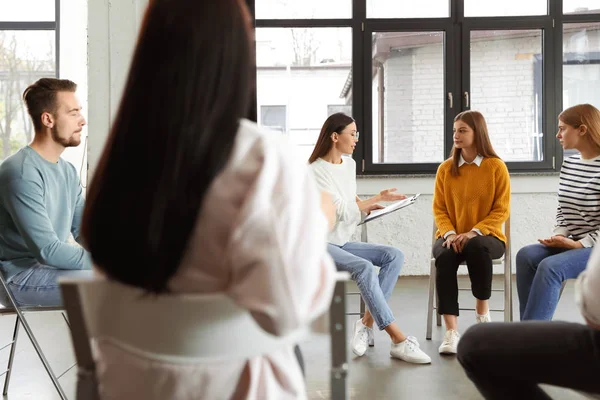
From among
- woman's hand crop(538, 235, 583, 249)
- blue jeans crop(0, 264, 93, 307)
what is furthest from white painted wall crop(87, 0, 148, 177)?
woman's hand crop(538, 235, 583, 249)

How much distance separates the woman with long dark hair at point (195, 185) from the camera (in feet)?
3.34

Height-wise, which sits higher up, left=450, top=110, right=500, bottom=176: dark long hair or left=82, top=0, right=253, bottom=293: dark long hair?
left=450, top=110, right=500, bottom=176: dark long hair

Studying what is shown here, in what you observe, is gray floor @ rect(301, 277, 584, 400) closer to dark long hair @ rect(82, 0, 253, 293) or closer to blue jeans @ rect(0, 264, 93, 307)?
blue jeans @ rect(0, 264, 93, 307)

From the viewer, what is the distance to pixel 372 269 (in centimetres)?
336

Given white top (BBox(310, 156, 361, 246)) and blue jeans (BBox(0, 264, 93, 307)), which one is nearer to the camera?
blue jeans (BBox(0, 264, 93, 307))

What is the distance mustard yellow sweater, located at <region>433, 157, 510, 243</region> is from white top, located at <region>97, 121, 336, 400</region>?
9.09 ft

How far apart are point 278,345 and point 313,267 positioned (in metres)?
0.16

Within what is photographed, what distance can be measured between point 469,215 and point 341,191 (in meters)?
0.67

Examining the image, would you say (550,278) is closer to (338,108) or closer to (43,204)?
(43,204)

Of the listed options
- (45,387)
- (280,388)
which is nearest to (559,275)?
(45,387)

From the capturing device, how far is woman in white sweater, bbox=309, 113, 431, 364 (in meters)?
3.36

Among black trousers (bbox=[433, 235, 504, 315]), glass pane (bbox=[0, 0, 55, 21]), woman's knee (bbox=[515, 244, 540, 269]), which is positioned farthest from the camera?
glass pane (bbox=[0, 0, 55, 21])

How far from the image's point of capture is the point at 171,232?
104 cm

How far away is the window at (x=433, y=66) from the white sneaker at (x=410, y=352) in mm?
2743
